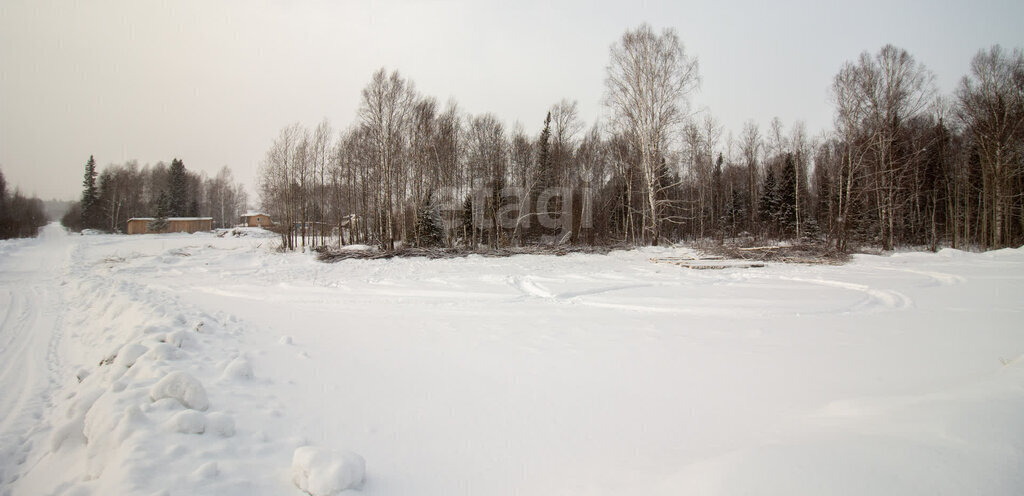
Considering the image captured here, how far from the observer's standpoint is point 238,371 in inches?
148

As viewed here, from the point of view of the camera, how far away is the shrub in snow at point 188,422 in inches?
99.9

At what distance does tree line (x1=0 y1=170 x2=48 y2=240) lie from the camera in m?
32.2

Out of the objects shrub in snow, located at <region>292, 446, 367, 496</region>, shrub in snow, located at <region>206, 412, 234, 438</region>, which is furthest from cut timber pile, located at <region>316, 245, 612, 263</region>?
shrub in snow, located at <region>292, 446, 367, 496</region>

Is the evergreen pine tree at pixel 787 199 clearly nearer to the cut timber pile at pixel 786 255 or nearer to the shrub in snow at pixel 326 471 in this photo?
the cut timber pile at pixel 786 255

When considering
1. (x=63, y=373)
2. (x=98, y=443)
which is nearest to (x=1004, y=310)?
(x=98, y=443)

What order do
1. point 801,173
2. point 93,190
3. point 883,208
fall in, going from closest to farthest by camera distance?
1. point 883,208
2. point 801,173
3. point 93,190

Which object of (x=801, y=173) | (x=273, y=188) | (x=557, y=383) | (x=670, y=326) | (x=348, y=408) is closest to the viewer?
(x=348, y=408)

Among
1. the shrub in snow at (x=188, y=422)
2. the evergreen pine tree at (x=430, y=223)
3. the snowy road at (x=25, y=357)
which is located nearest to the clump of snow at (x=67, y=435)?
the snowy road at (x=25, y=357)

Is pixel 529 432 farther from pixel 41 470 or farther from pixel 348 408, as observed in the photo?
pixel 41 470

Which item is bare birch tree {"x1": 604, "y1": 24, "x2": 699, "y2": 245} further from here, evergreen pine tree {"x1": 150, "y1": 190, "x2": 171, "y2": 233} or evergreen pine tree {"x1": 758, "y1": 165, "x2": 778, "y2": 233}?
A: evergreen pine tree {"x1": 150, "y1": 190, "x2": 171, "y2": 233}

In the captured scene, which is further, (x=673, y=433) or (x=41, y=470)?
(x=673, y=433)

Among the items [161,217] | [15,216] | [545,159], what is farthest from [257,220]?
[545,159]

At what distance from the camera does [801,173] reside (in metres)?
36.8

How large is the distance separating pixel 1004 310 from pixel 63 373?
13.3m
